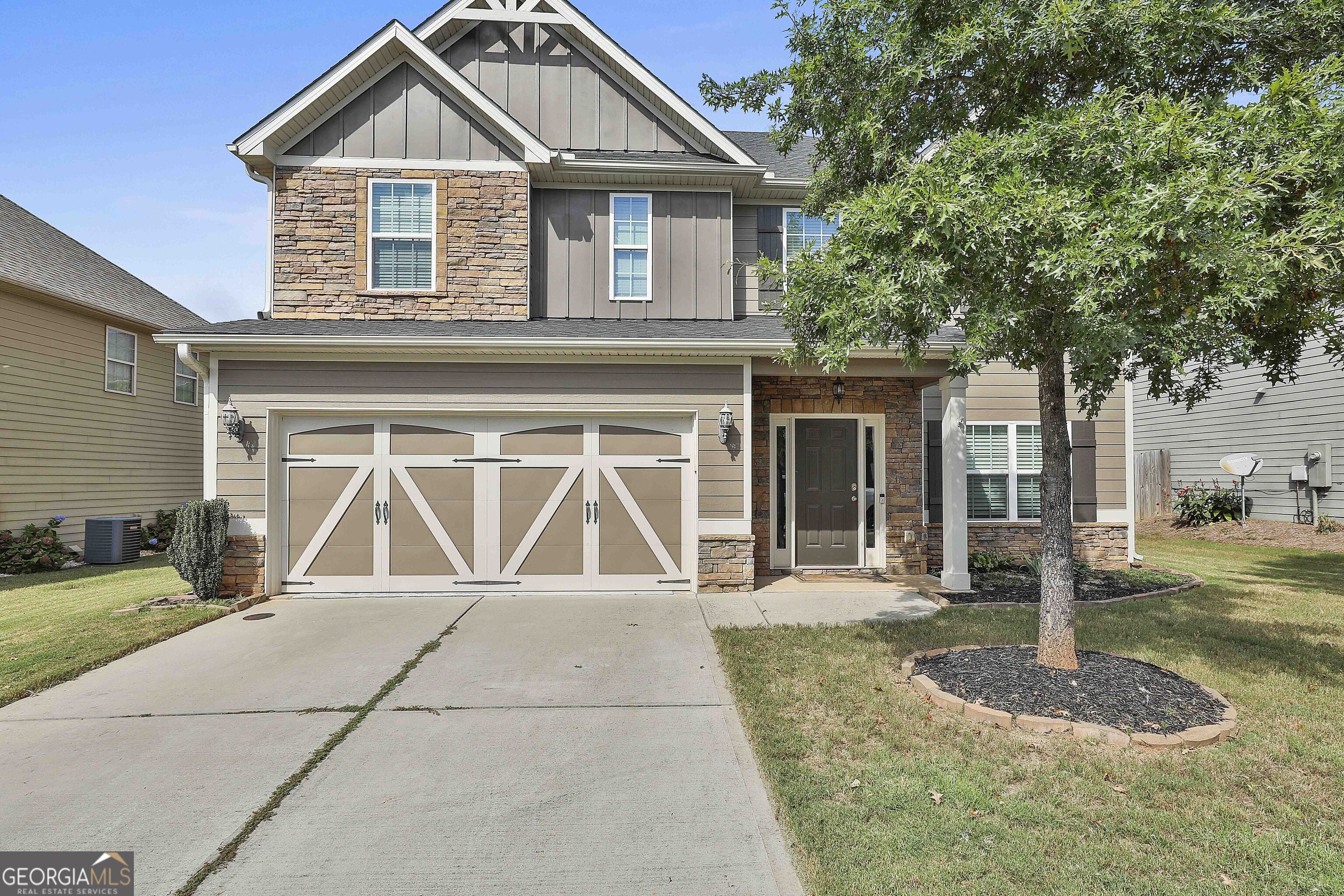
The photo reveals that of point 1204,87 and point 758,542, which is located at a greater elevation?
point 1204,87

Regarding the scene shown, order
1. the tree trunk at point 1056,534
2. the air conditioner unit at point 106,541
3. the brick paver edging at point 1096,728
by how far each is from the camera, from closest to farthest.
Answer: the brick paver edging at point 1096,728 < the tree trunk at point 1056,534 < the air conditioner unit at point 106,541

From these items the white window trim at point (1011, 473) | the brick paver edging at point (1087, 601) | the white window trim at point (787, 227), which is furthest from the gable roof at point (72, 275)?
the white window trim at point (1011, 473)

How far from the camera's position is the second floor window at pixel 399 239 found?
8.42 metres

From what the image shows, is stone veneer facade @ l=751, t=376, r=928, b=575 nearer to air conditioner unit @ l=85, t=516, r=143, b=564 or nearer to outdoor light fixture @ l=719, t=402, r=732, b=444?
outdoor light fixture @ l=719, t=402, r=732, b=444

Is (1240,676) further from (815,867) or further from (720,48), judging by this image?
(720,48)

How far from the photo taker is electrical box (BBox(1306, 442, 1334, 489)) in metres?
12.5

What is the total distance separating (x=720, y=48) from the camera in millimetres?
7340

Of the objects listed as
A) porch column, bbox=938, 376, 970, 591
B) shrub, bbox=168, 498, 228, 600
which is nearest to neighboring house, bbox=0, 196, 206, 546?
shrub, bbox=168, 498, 228, 600

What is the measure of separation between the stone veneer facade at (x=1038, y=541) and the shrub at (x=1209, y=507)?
23.2ft

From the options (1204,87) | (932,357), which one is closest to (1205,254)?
(1204,87)

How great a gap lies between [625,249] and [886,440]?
4526mm

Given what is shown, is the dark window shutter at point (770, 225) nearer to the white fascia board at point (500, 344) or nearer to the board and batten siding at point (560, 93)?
the board and batten siding at point (560, 93)

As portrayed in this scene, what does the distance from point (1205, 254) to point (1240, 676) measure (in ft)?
11.3

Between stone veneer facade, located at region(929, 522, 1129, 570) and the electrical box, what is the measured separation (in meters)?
6.74
